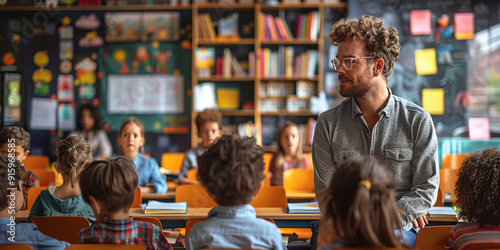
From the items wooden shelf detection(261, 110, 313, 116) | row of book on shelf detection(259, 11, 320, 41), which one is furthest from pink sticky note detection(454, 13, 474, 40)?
wooden shelf detection(261, 110, 313, 116)

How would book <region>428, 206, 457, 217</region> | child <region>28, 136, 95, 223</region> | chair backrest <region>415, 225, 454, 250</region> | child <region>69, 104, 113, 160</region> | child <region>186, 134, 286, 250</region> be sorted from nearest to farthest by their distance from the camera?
child <region>186, 134, 286, 250</region> → chair backrest <region>415, 225, 454, 250</region> → child <region>28, 136, 95, 223</region> → book <region>428, 206, 457, 217</region> → child <region>69, 104, 113, 160</region>

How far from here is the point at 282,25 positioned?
5.75 metres

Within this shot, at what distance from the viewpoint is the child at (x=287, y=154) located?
4.41 m

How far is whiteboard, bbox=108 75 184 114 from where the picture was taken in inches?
235

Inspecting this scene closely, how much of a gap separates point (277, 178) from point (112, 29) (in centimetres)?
301

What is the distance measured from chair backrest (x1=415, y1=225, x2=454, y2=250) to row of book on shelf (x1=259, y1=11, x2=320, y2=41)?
13.1 ft

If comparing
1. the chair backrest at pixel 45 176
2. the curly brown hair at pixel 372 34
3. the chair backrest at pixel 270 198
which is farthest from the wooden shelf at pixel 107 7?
the curly brown hair at pixel 372 34

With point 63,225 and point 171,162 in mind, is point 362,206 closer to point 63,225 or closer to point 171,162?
point 63,225

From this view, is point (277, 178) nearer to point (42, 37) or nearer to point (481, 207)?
point (481, 207)

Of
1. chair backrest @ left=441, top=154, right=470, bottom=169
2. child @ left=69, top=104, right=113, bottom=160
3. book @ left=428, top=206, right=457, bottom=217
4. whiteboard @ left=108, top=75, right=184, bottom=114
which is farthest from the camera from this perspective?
whiteboard @ left=108, top=75, right=184, bottom=114

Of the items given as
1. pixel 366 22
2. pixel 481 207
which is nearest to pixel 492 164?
pixel 481 207

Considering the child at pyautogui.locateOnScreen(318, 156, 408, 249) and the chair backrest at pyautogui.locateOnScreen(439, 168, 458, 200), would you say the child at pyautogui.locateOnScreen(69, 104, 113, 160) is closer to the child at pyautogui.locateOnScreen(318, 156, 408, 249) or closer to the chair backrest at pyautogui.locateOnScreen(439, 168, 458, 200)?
the chair backrest at pyautogui.locateOnScreen(439, 168, 458, 200)

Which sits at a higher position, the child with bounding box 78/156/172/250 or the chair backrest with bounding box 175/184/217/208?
the child with bounding box 78/156/172/250

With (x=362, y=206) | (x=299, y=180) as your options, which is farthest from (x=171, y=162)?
(x=362, y=206)
